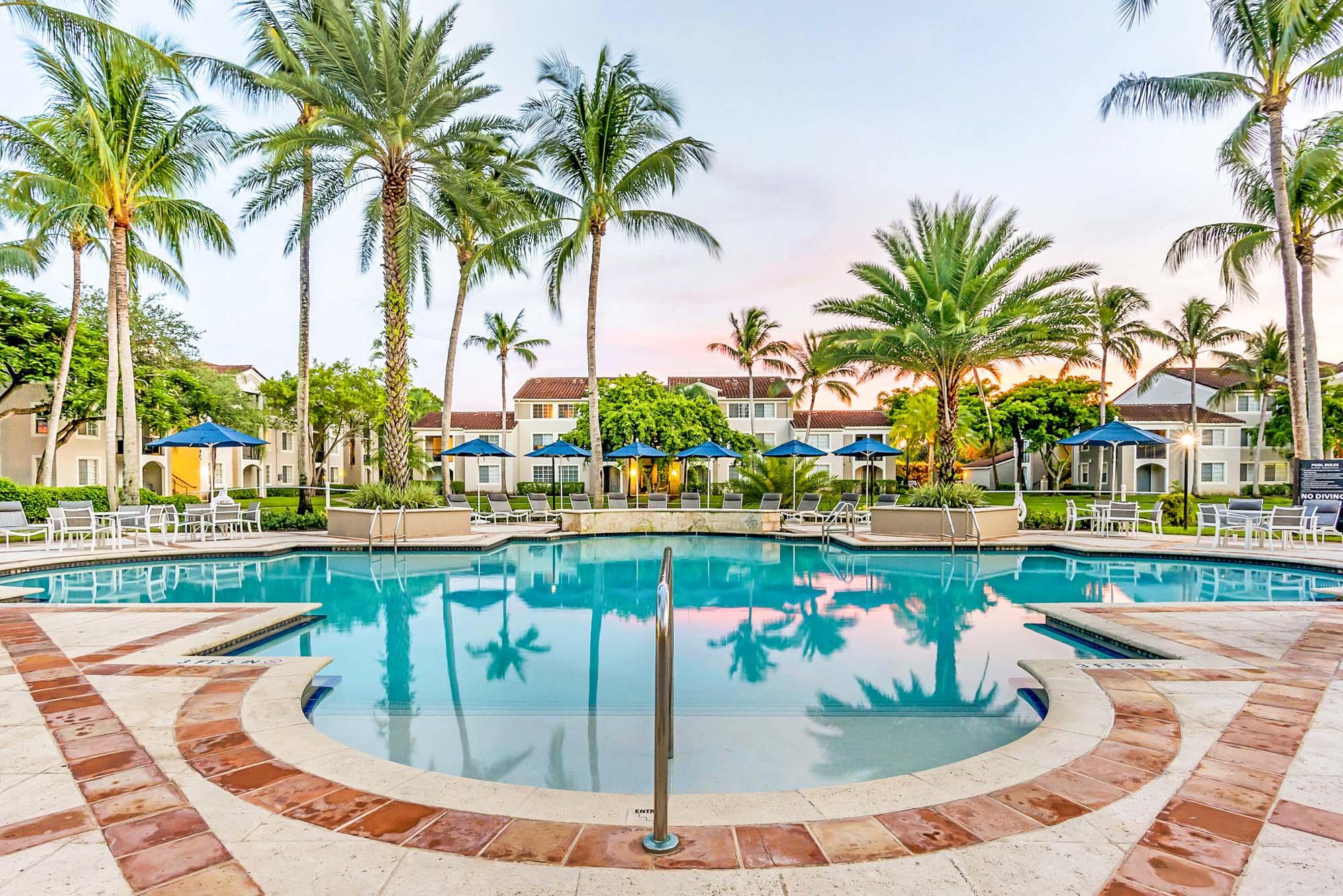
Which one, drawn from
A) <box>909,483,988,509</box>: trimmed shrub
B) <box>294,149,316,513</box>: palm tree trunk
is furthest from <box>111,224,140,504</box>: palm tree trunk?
<box>909,483,988,509</box>: trimmed shrub

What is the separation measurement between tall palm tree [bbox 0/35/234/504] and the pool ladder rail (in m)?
6.99

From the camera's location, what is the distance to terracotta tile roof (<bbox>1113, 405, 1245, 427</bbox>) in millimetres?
40031

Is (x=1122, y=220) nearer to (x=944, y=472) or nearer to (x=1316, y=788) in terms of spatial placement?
(x=944, y=472)

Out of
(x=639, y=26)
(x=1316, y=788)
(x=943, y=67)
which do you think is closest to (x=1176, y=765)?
(x=1316, y=788)

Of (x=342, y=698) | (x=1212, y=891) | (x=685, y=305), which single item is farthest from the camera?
(x=685, y=305)

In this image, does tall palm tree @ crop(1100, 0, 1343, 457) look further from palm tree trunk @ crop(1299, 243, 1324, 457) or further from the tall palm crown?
the tall palm crown

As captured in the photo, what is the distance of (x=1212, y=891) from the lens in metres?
2.29

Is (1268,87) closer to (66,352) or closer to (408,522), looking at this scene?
(408,522)

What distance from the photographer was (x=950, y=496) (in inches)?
621

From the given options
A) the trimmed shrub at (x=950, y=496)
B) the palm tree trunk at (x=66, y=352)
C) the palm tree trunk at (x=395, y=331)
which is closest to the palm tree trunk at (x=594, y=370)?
the palm tree trunk at (x=395, y=331)

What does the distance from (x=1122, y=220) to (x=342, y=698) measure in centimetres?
2409

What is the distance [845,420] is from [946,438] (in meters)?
28.8

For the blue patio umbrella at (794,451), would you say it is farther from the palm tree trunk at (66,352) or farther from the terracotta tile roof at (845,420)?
the palm tree trunk at (66,352)

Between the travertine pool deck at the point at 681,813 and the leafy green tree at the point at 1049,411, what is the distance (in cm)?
3786
